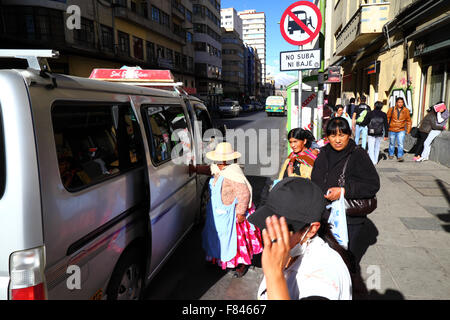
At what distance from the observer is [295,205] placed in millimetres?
1330

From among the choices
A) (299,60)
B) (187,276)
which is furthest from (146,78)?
(299,60)

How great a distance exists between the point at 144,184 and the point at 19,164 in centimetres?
133

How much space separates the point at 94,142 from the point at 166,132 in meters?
1.23

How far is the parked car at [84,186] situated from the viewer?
1576mm

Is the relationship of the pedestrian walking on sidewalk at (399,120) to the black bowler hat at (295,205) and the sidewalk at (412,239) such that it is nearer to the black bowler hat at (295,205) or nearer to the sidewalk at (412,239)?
the sidewalk at (412,239)

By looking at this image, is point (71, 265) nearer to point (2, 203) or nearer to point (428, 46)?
point (2, 203)

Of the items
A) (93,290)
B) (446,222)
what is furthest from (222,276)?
(446,222)

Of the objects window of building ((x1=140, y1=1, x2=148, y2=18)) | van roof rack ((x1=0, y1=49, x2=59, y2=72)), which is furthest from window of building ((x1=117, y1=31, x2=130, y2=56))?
van roof rack ((x1=0, y1=49, x2=59, y2=72))

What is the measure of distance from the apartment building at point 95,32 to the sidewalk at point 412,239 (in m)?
4.21

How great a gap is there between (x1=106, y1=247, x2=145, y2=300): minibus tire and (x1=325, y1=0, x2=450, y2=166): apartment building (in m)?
8.57

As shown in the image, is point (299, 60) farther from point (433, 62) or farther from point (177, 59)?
point (177, 59)

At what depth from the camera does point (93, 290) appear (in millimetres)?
2105

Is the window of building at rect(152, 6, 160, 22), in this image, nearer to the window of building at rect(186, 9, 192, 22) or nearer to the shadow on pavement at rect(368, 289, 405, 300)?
the window of building at rect(186, 9, 192, 22)

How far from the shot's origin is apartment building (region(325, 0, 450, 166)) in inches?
345
